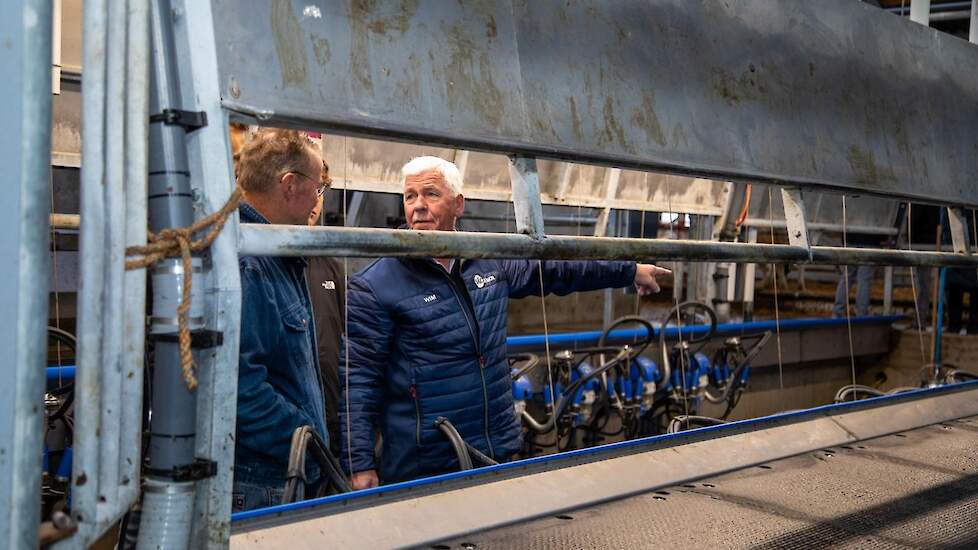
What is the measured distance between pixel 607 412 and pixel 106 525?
155 inches

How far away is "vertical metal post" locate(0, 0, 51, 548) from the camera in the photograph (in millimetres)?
769

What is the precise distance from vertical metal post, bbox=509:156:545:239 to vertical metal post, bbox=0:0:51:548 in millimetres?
694

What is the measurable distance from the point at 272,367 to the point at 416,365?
49 centimetres

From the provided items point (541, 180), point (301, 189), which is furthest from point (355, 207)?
point (301, 189)

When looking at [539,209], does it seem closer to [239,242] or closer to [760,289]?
[239,242]

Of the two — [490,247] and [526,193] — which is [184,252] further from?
[526,193]

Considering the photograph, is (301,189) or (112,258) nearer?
(112,258)

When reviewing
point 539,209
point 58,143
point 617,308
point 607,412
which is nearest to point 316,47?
point 539,209

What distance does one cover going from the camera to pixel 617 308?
8625 millimetres

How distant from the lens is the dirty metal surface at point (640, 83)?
3.60ft

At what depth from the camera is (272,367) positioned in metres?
1.89

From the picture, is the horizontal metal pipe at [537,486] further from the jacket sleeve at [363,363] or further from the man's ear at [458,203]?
the man's ear at [458,203]

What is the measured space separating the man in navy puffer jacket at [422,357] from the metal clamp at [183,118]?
4.33ft

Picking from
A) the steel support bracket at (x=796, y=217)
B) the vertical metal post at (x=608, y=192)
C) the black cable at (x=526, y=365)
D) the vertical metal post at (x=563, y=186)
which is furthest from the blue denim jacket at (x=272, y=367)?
the vertical metal post at (x=608, y=192)
